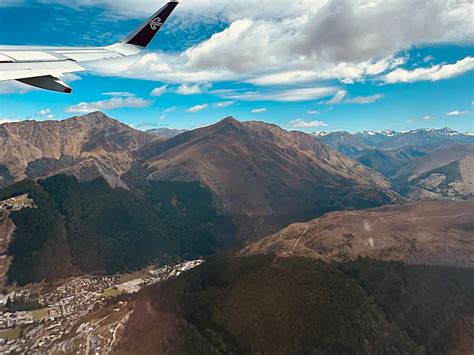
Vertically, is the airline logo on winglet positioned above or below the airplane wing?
above

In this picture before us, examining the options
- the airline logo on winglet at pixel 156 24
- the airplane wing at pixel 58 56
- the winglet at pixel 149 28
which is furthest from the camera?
the airline logo on winglet at pixel 156 24

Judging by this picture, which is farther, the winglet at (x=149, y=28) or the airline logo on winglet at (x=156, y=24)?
the airline logo on winglet at (x=156, y=24)

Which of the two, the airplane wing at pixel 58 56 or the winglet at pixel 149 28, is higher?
the winglet at pixel 149 28

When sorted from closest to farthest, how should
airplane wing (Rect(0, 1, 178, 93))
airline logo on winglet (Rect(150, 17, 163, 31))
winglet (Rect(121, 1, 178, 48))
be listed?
airplane wing (Rect(0, 1, 178, 93)) → winglet (Rect(121, 1, 178, 48)) → airline logo on winglet (Rect(150, 17, 163, 31))

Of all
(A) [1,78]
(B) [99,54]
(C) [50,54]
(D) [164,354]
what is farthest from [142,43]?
(D) [164,354]

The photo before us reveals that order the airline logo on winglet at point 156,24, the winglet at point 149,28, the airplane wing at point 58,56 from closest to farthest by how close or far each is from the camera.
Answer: the airplane wing at point 58,56 < the winglet at point 149,28 < the airline logo on winglet at point 156,24

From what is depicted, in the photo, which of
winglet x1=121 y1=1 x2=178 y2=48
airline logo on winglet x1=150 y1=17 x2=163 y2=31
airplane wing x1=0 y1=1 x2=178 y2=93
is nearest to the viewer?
airplane wing x1=0 y1=1 x2=178 y2=93

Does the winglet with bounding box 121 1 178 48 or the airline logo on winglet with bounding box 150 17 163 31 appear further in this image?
the airline logo on winglet with bounding box 150 17 163 31

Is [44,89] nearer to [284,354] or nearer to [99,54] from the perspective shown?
[99,54]
